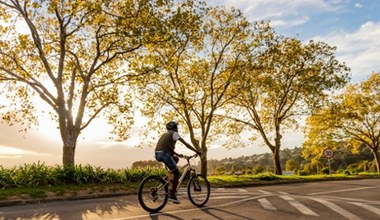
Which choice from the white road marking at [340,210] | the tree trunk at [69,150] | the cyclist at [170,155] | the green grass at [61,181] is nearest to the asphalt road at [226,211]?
the white road marking at [340,210]

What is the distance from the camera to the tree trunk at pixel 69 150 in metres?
20.7

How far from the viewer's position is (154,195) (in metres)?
9.72

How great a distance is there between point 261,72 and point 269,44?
220 centimetres

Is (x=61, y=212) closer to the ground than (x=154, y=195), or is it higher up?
closer to the ground

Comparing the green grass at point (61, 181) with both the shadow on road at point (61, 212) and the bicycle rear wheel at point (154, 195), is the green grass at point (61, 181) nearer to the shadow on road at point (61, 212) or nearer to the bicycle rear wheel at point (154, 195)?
the shadow on road at point (61, 212)

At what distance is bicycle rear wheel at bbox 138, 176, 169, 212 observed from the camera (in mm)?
9500

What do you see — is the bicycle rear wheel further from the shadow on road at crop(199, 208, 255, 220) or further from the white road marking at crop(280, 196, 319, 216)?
the white road marking at crop(280, 196, 319, 216)

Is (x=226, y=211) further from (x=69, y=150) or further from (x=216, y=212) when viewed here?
(x=69, y=150)

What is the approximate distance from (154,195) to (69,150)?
40.8 ft

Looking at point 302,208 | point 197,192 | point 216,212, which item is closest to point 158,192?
point 197,192

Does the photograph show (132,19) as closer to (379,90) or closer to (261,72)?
(261,72)

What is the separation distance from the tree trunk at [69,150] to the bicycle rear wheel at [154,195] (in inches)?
474

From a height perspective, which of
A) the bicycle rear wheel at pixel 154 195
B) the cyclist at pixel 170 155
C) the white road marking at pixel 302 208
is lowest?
the white road marking at pixel 302 208

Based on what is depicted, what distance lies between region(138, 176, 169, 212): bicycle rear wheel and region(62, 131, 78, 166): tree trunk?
39.5 ft
